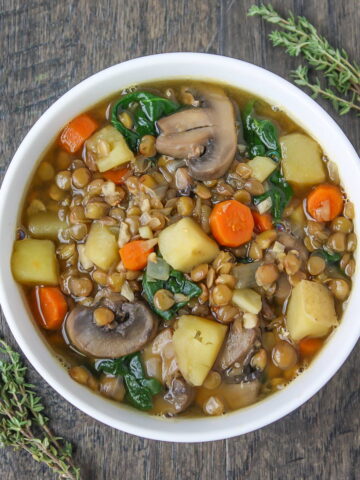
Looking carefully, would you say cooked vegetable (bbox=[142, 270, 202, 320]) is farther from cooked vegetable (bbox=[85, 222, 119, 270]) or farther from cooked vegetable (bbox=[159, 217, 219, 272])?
cooked vegetable (bbox=[85, 222, 119, 270])

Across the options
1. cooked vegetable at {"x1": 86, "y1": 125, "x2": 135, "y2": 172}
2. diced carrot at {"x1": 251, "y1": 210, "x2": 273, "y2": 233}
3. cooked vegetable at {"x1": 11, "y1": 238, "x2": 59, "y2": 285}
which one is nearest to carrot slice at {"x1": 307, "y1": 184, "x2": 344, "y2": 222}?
diced carrot at {"x1": 251, "y1": 210, "x2": 273, "y2": 233}

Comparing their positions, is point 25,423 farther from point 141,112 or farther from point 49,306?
point 141,112

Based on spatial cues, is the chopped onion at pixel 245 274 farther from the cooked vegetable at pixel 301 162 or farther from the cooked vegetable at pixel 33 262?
the cooked vegetable at pixel 33 262

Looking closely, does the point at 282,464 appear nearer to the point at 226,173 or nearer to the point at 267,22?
the point at 226,173

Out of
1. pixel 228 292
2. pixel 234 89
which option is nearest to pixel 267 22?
pixel 234 89

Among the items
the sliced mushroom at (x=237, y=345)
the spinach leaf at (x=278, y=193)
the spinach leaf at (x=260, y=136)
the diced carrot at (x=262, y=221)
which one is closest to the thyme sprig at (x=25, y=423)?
the sliced mushroom at (x=237, y=345)

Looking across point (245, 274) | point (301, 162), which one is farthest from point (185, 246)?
point (301, 162)
